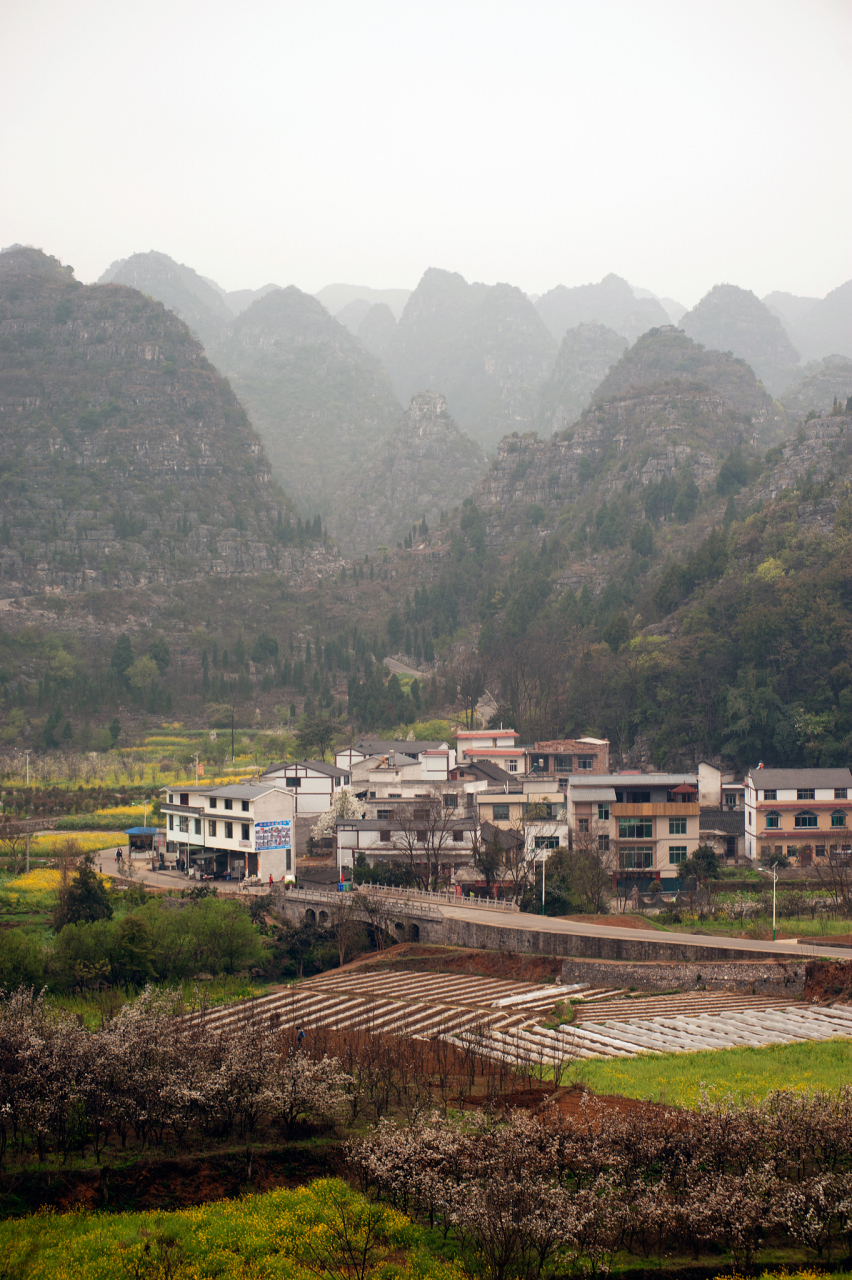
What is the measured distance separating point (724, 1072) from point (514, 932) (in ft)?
47.9

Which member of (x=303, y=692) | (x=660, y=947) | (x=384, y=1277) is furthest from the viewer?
(x=303, y=692)

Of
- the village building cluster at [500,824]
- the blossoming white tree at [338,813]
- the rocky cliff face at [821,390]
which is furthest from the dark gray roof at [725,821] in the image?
the rocky cliff face at [821,390]

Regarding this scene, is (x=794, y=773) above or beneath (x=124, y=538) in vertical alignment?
beneath

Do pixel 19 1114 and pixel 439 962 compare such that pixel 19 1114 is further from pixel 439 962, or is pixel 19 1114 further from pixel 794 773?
pixel 794 773

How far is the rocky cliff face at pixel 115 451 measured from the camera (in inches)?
6073

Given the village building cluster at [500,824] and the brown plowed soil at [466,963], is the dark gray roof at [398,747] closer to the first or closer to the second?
the village building cluster at [500,824]

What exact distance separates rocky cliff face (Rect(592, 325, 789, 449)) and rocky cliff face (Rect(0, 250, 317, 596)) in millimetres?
56658

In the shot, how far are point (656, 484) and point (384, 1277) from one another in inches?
4980

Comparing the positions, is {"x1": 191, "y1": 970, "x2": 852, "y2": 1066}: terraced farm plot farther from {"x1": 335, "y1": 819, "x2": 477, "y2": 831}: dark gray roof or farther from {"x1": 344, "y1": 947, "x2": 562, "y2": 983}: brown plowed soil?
{"x1": 335, "y1": 819, "x2": 477, "y2": 831}: dark gray roof

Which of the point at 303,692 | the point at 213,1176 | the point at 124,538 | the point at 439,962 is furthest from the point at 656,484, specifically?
the point at 213,1176

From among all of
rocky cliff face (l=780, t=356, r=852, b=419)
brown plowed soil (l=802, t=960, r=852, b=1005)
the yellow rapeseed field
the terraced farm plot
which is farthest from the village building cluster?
rocky cliff face (l=780, t=356, r=852, b=419)

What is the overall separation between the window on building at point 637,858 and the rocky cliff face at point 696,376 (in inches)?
4267

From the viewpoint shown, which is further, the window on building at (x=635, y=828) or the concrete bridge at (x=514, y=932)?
the window on building at (x=635, y=828)

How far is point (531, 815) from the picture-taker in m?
60.9
